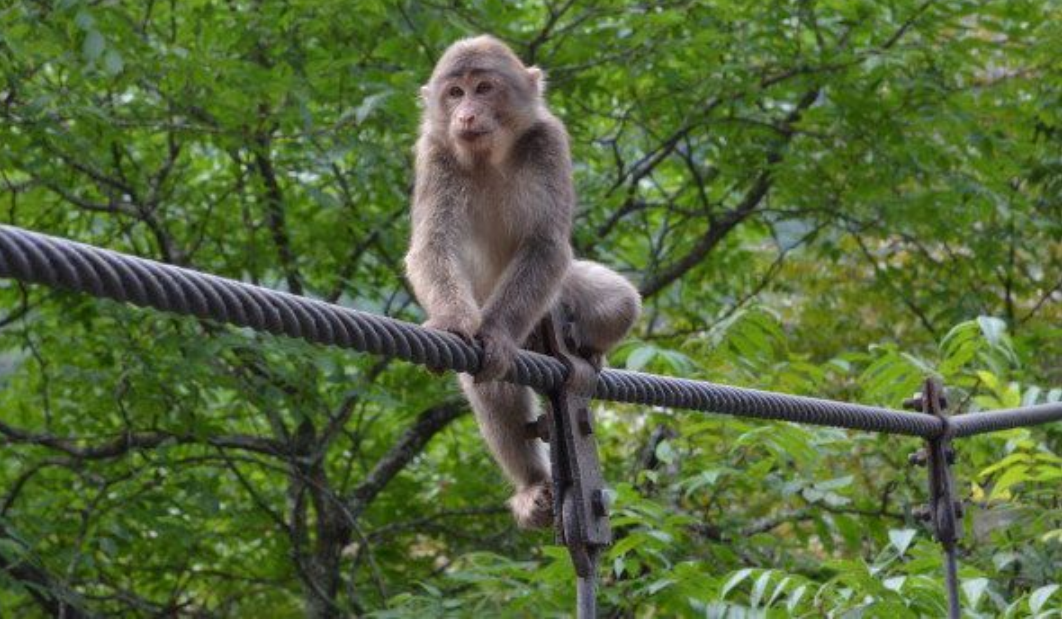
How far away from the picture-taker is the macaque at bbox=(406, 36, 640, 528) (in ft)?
12.5

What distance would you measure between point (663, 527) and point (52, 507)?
10.9ft

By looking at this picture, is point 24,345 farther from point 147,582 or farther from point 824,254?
point 824,254

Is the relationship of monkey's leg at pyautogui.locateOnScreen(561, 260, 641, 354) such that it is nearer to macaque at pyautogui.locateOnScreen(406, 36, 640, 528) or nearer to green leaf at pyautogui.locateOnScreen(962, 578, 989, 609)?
macaque at pyautogui.locateOnScreen(406, 36, 640, 528)

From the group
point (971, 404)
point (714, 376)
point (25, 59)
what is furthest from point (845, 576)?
point (25, 59)

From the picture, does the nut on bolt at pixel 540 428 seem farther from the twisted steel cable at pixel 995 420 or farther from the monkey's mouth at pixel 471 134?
the monkey's mouth at pixel 471 134

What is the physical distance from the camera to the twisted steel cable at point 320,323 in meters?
1.54

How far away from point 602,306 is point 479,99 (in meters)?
0.71

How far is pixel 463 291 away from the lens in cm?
366

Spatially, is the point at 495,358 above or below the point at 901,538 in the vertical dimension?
above

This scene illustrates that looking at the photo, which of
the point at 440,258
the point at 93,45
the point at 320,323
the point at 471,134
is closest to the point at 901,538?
the point at 440,258

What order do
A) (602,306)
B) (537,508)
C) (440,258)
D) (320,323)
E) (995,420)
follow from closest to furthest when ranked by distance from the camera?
(320,323) < (537,508) < (995,420) < (440,258) < (602,306)

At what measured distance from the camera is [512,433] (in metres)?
3.93

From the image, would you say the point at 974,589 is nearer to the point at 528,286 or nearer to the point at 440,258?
the point at 528,286

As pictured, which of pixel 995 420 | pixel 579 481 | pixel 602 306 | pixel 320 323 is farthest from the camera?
pixel 602 306
